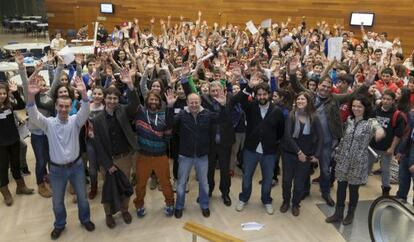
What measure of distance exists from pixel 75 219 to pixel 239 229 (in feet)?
6.98

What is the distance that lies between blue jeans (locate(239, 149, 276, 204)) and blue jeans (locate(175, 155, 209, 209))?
0.55 m

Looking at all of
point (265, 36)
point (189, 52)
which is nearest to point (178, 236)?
point (189, 52)

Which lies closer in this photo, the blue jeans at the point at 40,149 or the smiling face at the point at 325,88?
the smiling face at the point at 325,88

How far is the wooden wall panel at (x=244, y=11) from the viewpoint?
1424 centimetres

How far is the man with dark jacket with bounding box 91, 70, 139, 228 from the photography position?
14.3ft

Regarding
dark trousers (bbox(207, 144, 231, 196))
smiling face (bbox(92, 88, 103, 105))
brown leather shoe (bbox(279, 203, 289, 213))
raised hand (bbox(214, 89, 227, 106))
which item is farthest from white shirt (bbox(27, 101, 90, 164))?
brown leather shoe (bbox(279, 203, 289, 213))

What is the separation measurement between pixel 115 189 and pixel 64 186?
59 cm

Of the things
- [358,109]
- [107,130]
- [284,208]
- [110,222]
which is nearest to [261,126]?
[358,109]

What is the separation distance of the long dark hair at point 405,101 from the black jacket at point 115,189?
3.73m

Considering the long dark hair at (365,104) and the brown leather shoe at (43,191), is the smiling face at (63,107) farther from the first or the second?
the long dark hair at (365,104)

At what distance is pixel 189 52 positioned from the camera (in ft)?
30.6

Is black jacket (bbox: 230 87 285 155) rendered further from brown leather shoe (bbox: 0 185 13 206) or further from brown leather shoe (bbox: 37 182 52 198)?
brown leather shoe (bbox: 0 185 13 206)

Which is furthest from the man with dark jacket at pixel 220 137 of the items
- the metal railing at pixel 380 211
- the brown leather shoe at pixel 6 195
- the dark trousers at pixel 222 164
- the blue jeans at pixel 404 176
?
the brown leather shoe at pixel 6 195

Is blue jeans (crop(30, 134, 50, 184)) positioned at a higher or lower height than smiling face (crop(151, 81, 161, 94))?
lower
